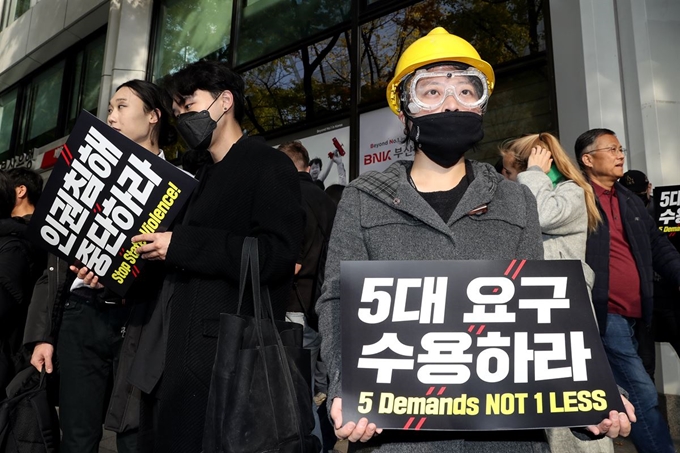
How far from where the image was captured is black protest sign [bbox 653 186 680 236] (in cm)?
446

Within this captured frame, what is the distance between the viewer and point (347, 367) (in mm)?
1414

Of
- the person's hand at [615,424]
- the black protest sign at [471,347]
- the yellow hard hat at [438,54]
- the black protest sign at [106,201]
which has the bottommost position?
the person's hand at [615,424]

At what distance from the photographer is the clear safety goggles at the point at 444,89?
5.87 feet

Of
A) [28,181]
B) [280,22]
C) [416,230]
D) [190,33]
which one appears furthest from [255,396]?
[190,33]

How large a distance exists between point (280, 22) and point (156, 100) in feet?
21.9

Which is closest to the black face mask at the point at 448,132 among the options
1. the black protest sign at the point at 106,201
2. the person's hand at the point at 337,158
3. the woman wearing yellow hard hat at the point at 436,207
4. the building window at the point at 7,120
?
the woman wearing yellow hard hat at the point at 436,207

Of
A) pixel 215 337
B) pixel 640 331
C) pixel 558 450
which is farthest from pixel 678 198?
pixel 215 337

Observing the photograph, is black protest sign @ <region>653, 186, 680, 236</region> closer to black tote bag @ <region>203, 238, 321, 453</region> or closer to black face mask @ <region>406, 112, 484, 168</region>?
black face mask @ <region>406, 112, 484, 168</region>

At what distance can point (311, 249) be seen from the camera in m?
3.55

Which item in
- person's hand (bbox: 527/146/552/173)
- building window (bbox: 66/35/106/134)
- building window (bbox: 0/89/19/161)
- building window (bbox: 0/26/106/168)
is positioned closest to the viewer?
person's hand (bbox: 527/146/552/173)

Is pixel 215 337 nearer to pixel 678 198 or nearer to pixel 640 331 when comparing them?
pixel 640 331

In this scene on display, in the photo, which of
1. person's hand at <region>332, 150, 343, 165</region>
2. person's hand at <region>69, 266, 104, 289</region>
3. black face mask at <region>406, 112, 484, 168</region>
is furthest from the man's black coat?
person's hand at <region>332, 150, 343, 165</region>

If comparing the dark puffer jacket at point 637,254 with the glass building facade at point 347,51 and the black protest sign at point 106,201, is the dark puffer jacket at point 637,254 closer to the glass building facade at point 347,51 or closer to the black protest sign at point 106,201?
the black protest sign at point 106,201

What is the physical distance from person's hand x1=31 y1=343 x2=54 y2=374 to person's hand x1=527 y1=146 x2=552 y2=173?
2.62 m
